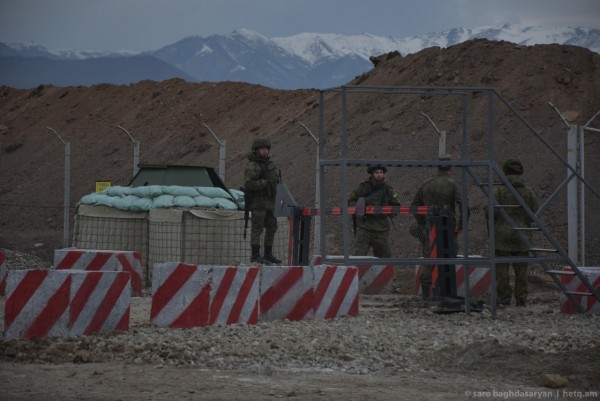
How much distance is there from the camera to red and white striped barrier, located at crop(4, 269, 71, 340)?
938cm

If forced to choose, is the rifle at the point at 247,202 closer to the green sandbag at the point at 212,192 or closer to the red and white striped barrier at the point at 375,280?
the red and white striped barrier at the point at 375,280

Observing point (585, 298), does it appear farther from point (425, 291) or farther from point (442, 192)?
point (442, 192)

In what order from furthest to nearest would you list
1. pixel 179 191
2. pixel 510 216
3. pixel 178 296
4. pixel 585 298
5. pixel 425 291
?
Answer: pixel 179 191
pixel 425 291
pixel 510 216
pixel 585 298
pixel 178 296

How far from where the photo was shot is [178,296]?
10.1 m

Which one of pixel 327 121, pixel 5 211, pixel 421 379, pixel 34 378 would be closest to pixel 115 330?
pixel 34 378

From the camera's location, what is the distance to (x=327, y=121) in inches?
1288

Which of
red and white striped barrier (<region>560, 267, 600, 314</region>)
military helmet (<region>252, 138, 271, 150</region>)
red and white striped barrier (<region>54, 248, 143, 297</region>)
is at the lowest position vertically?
red and white striped barrier (<region>560, 267, 600, 314</region>)

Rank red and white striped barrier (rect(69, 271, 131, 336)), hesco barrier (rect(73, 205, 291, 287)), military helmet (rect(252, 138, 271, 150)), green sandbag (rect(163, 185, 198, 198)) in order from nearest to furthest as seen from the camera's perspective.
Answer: red and white striped barrier (rect(69, 271, 131, 336)) → military helmet (rect(252, 138, 271, 150)) → hesco barrier (rect(73, 205, 291, 287)) → green sandbag (rect(163, 185, 198, 198))

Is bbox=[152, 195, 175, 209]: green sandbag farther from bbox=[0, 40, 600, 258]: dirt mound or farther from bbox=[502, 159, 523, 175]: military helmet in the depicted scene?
bbox=[0, 40, 600, 258]: dirt mound

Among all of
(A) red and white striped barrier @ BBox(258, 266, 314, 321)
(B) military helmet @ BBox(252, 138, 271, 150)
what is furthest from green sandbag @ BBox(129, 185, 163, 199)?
(A) red and white striped barrier @ BBox(258, 266, 314, 321)

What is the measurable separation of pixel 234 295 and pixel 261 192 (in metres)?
5.12

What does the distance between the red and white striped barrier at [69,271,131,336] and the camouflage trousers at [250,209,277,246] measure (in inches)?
219

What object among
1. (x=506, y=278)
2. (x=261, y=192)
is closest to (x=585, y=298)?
(x=506, y=278)

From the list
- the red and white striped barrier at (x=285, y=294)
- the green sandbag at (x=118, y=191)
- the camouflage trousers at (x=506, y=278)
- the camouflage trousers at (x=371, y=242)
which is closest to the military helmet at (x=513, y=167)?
the camouflage trousers at (x=506, y=278)
